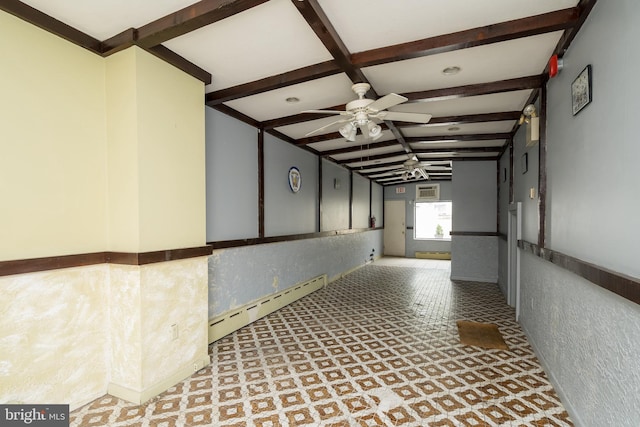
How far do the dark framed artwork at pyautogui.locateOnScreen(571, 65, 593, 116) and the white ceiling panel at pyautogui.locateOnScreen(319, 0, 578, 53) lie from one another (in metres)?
0.52

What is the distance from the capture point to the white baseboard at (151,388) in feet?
8.02

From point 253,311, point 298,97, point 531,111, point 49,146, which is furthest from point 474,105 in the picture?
point 49,146

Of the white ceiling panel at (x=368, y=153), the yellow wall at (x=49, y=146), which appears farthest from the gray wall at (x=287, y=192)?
the yellow wall at (x=49, y=146)

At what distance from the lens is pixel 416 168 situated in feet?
21.2

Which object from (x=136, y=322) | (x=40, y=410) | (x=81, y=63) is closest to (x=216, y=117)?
(x=81, y=63)

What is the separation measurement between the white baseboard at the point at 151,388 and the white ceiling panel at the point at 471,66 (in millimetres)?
3366

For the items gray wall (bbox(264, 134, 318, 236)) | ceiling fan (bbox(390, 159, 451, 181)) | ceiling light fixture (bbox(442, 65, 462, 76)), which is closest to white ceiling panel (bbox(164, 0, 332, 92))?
ceiling light fixture (bbox(442, 65, 462, 76))

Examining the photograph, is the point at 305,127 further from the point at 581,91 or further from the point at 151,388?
the point at 151,388

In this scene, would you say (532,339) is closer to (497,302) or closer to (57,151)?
(497,302)

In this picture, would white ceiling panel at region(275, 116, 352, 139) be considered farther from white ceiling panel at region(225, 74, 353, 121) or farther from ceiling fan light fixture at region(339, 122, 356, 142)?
ceiling fan light fixture at region(339, 122, 356, 142)

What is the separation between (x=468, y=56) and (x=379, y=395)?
3.09 meters

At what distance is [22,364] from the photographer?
2084 mm

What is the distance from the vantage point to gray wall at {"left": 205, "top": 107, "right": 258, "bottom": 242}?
12.4 ft

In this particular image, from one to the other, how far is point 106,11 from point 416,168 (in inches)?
220
